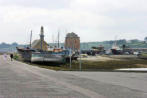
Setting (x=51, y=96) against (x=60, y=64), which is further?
(x=60, y=64)

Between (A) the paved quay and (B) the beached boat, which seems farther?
(B) the beached boat

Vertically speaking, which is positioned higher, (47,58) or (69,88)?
(47,58)

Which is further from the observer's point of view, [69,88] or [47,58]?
[47,58]

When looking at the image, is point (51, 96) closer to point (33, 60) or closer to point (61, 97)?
point (61, 97)

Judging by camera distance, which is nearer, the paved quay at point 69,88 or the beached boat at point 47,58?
the paved quay at point 69,88

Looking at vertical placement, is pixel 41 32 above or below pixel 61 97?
above

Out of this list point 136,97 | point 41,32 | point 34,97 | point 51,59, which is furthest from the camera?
point 41,32

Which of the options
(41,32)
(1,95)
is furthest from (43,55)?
(41,32)

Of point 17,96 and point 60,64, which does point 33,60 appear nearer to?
point 60,64

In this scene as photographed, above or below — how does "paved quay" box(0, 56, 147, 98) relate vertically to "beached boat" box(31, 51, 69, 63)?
below

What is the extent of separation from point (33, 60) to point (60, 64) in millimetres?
5003

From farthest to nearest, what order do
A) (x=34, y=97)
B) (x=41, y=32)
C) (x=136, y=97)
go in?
(x=41, y=32)
(x=136, y=97)
(x=34, y=97)

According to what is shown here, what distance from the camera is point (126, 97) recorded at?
42.3 feet

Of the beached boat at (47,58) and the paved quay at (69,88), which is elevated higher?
the beached boat at (47,58)
